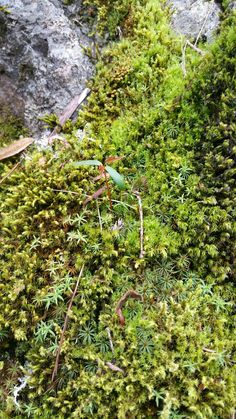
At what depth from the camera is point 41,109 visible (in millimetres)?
3199

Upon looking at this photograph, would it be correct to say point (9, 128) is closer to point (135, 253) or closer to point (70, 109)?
point (70, 109)

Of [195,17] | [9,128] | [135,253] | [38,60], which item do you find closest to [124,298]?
[135,253]

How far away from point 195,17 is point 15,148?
6.57 ft

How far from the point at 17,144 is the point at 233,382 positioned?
2482 millimetres

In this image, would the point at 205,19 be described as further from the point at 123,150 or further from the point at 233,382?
the point at 233,382

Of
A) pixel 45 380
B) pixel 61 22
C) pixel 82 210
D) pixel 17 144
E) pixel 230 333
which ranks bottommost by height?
pixel 45 380

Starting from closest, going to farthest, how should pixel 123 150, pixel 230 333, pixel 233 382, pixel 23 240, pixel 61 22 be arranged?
1. pixel 233 382
2. pixel 230 333
3. pixel 23 240
4. pixel 123 150
5. pixel 61 22

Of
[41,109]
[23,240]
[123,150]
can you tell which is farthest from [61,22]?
[23,240]

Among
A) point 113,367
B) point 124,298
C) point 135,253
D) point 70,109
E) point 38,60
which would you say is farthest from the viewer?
point 38,60

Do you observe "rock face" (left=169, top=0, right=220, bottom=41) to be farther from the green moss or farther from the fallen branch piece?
the fallen branch piece

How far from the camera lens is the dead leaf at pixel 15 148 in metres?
3.04

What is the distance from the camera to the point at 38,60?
3.23 m

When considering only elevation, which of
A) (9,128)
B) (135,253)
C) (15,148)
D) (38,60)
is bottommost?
(135,253)

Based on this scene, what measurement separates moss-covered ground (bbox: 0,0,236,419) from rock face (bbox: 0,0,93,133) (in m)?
0.40
